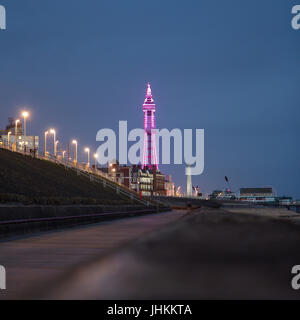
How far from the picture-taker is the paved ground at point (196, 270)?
3.43 meters

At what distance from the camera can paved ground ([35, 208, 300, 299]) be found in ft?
11.2

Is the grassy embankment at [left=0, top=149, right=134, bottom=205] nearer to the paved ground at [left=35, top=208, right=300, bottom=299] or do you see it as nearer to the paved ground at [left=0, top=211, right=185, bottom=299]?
the paved ground at [left=0, top=211, right=185, bottom=299]

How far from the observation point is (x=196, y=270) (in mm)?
3803

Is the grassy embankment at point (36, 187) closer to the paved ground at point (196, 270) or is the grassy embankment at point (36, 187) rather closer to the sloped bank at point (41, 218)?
the sloped bank at point (41, 218)

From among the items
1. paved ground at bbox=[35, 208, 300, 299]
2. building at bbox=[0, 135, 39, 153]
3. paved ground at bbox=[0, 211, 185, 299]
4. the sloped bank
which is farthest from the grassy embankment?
paved ground at bbox=[35, 208, 300, 299]

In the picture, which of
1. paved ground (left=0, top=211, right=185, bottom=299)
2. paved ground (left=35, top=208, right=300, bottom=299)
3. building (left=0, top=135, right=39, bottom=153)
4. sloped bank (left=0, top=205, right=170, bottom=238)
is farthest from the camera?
building (left=0, top=135, right=39, bottom=153)

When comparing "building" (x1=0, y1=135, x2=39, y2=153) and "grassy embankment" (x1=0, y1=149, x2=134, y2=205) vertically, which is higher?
"building" (x1=0, y1=135, x2=39, y2=153)

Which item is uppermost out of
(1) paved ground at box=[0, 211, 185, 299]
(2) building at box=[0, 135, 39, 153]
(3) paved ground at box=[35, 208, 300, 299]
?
(2) building at box=[0, 135, 39, 153]

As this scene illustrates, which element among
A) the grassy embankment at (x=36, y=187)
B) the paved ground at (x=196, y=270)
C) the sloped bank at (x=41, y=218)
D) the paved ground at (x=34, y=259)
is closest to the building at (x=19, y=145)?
the grassy embankment at (x=36, y=187)

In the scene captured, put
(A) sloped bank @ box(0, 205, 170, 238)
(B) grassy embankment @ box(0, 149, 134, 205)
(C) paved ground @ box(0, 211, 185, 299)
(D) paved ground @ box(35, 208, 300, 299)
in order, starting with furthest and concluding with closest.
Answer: (B) grassy embankment @ box(0, 149, 134, 205), (A) sloped bank @ box(0, 205, 170, 238), (C) paved ground @ box(0, 211, 185, 299), (D) paved ground @ box(35, 208, 300, 299)
